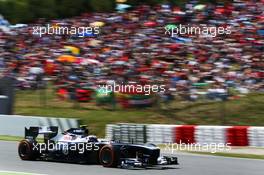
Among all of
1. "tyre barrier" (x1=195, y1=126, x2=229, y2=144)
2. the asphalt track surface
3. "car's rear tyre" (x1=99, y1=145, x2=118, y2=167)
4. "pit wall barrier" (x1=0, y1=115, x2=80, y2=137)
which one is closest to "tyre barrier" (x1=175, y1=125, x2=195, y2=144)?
"tyre barrier" (x1=195, y1=126, x2=229, y2=144)

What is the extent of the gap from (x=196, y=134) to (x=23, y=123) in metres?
6.61

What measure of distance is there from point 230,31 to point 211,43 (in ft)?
4.64

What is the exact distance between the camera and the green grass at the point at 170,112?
18.3 meters

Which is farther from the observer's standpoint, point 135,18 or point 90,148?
point 135,18

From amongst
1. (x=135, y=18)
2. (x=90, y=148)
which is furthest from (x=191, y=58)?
(x=90, y=148)

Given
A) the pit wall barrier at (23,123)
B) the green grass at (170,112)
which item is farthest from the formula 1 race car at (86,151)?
the green grass at (170,112)

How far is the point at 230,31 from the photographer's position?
22.2 meters

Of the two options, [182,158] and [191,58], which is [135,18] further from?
[182,158]

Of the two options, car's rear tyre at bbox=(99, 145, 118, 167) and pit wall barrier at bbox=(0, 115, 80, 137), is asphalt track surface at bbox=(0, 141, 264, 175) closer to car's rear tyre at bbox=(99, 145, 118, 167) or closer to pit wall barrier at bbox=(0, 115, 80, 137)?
car's rear tyre at bbox=(99, 145, 118, 167)

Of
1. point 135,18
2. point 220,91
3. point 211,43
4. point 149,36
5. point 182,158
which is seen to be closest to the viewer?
point 182,158

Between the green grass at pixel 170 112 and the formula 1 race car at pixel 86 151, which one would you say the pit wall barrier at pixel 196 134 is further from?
the formula 1 race car at pixel 86 151

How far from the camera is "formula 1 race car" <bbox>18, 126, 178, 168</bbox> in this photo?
10164 mm

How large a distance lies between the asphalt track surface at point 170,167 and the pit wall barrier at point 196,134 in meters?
2.75

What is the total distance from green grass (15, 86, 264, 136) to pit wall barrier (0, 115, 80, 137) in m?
1.25
